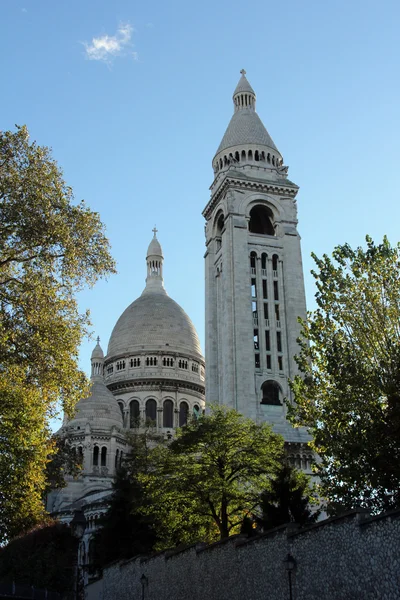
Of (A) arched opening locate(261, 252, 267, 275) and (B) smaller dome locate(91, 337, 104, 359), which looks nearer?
(A) arched opening locate(261, 252, 267, 275)

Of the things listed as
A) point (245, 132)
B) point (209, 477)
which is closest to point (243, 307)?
point (245, 132)

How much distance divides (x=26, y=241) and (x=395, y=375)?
12884 millimetres

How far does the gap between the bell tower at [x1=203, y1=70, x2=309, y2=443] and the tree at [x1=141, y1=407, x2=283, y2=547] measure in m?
21.2

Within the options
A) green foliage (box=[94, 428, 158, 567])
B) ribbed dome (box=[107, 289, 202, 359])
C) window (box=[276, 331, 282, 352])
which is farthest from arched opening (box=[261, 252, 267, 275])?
ribbed dome (box=[107, 289, 202, 359])

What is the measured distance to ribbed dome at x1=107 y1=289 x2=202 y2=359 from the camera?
322ft

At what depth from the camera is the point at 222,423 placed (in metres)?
34.3

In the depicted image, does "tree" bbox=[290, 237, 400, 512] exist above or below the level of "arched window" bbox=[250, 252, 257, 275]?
below

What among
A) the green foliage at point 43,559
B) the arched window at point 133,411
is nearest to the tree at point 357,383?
the green foliage at point 43,559

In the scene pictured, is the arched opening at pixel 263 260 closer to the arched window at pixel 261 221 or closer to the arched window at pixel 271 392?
the arched window at pixel 261 221

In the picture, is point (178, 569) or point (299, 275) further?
point (299, 275)

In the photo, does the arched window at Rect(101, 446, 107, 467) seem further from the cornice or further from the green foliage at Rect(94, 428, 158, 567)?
the green foliage at Rect(94, 428, 158, 567)

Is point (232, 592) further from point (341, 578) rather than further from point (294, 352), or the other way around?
point (294, 352)

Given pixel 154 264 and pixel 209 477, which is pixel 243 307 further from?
pixel 154 264

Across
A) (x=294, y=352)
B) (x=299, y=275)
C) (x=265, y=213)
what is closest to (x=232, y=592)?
(x=294, y=352)
